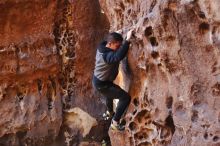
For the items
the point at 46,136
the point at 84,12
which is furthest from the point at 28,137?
the point at 84,12

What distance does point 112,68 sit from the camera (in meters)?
4.75

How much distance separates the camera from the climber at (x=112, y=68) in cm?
453

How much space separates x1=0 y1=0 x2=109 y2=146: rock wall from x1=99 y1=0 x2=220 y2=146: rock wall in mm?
2908

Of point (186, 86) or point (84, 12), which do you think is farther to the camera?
point (84, 12)

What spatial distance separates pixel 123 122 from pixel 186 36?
1.23 meters

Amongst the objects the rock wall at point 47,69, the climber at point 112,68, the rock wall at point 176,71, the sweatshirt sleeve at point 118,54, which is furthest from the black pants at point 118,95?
the rock wall at point 47,69

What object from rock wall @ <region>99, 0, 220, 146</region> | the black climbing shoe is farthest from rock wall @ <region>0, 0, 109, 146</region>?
rock wall @ <region>99, 0, 220, 146</region>

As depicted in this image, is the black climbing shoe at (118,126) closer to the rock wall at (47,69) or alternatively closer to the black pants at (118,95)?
the black pants at (118,95)

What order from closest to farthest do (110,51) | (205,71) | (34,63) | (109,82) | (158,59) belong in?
1. (205,71)
2. (158,59)
3. (110,51)
4. (109,82)
5. (34,63)

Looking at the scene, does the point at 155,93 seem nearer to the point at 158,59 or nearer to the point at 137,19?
the point at 158,59

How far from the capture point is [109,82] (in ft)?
16.0

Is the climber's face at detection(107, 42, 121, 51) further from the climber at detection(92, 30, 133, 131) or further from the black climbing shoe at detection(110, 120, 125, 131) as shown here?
the black climbing shoe at detection(110, 120, 125, 131)

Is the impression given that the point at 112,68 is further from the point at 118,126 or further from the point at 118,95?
the point at 118,126

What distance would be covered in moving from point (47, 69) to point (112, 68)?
2.97 m
